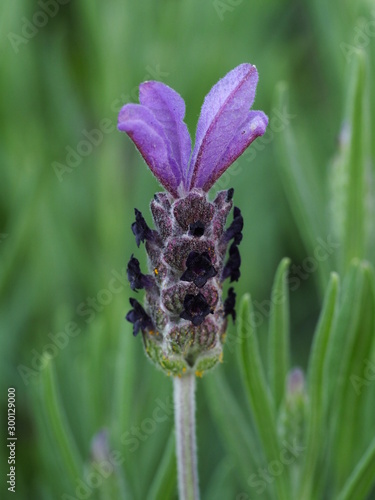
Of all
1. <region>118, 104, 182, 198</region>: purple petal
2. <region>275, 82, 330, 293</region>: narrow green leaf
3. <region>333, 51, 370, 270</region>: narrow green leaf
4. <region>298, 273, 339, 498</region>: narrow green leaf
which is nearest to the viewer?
<region>118, 104, 182, 198</region>: purple petal

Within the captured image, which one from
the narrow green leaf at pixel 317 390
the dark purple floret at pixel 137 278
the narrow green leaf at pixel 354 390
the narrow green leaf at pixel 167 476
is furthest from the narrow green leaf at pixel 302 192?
the dark purple floret at pixel 137 278

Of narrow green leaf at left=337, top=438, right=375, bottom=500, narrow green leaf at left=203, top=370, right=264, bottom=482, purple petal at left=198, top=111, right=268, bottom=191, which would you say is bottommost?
narrow green leaf at left=337, top=438, right=375, bottom=500

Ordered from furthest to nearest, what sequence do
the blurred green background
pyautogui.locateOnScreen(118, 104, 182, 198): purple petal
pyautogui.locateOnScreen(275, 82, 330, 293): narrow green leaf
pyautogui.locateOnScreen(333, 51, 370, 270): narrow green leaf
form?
the blurred green background < pyautogui.locateOnScreen(275, 82, 330, 293): narrow green leaf < pyautogui.locateOnScreen(333, 51, 370, 270): narrow green leaf < pyautogui.locateOnScreen(118, 104, 182, 198): purple petal

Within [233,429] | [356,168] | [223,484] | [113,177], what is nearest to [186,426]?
[233,429]

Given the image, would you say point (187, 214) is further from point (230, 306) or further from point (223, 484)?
point (223, 484)

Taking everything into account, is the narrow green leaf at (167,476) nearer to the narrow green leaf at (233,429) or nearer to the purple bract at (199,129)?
the narrow green leaf at (233,429)

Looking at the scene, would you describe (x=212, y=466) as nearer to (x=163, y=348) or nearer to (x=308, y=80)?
(x=163, y=348)

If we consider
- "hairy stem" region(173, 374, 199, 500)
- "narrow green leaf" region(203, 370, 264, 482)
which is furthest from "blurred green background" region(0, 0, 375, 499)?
"hairy stem" region(173, 374, 199, 500)

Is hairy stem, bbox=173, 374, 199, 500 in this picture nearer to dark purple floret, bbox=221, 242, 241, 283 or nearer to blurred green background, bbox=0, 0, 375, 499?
dark purple floret, bbox=221, 242, 241, 283
